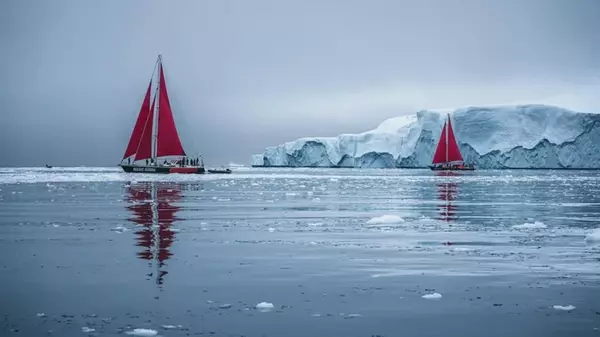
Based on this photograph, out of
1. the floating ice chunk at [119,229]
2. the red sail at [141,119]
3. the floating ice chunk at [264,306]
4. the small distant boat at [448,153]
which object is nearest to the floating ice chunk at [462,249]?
the floating ice chunk at [264,306]

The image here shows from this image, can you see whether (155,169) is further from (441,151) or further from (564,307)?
(564,307)

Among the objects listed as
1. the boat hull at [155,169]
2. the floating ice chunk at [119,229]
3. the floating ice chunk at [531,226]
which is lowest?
the floating ice chunk at [531,226]

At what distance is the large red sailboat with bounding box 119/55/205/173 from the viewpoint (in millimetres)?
58812

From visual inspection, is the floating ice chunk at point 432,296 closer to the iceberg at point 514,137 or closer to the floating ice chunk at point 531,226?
the floating ice chunk at point 531,226

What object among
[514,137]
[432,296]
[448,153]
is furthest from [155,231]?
[514,137]

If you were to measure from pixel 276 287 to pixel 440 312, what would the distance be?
1.83m

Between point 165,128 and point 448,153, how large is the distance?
45.0 meters

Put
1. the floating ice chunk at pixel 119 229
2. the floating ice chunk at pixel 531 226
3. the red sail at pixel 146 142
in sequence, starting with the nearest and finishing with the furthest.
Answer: the floating ice chunk at pixel 119 229
the floating ice chunk at pixel 531 226
the red sail at pixel 146 142

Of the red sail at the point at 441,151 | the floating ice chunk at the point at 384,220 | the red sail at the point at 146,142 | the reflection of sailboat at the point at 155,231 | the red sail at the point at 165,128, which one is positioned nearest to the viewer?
the reflection of sailboat at the point at 155,231

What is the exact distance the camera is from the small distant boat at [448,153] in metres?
90.9

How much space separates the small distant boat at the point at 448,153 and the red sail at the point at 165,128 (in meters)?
41.9

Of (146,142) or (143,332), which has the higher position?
(146,142)

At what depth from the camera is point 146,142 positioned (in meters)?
60.9

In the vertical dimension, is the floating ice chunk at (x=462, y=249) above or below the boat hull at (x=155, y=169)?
below
